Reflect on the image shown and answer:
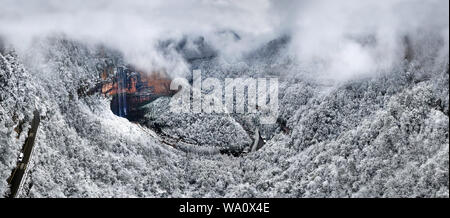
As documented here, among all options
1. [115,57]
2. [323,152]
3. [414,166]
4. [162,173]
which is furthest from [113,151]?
[414,166]

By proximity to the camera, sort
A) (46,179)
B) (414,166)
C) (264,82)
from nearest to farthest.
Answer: (414,166) < (46,179) < (264,82)

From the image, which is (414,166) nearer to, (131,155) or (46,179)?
(131,155)

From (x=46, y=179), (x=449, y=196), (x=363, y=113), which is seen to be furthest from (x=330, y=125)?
(x=46, y=179)

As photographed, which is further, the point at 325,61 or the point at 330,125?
the point at 325,61

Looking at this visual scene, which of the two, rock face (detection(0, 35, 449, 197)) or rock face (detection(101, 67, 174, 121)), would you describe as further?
rock face (detection(101, 67, 174, 121))

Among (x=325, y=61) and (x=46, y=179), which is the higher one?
(x=325, y=61)

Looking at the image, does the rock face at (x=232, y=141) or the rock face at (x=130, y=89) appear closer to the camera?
the rock face at (x=232, y=141)

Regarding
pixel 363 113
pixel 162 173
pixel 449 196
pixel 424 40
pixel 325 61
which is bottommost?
pixel 162 173

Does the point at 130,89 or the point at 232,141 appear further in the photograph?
the point at 232,141

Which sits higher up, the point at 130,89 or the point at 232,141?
the point at 130,89

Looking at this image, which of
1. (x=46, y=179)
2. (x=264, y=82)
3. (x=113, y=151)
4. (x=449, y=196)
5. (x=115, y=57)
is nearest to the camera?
(x=449, y=196)
